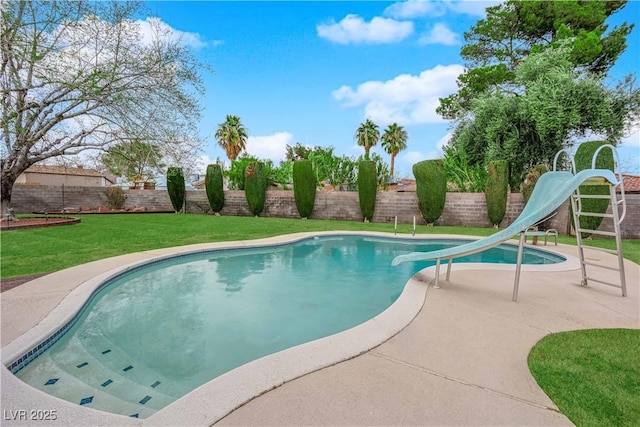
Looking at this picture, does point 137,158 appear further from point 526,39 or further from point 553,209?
point 526,39

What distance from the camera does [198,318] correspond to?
4527 mm

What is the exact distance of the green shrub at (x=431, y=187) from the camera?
14.2 meters

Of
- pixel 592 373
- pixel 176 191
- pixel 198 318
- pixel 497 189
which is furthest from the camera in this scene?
pixel 176 191

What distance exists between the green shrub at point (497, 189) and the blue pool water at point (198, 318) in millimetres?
5331

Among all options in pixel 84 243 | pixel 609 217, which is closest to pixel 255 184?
pixel 84 243

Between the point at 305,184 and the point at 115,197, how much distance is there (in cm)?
1364

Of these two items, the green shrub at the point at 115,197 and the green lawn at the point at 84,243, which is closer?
the green lawn at the point at 84,243

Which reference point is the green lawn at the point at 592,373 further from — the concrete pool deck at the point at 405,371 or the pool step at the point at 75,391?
the pool step at the point at 75,391

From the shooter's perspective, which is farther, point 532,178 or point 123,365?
point 532,178

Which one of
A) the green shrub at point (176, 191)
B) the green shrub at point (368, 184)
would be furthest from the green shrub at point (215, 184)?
the green shrub at point (368, 184)

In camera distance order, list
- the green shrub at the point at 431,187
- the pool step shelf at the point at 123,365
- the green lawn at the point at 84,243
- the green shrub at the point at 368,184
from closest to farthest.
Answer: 1. the pool step shelf at the point at 123,365
2. the green lawn at the point at 84,243
3. the green shrub at the point at 431,187
4. the green shrub at the point at 368,184

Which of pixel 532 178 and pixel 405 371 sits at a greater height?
pixel 532 178

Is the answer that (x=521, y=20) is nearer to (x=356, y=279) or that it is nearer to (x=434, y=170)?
(x=434, y=170)

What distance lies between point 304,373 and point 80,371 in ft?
7.49
